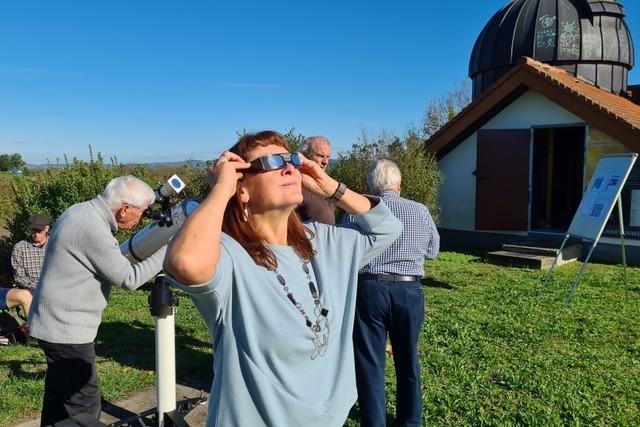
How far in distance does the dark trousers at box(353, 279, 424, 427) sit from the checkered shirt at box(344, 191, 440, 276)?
0.10 metres

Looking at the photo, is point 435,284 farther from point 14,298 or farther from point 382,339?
point 14,298

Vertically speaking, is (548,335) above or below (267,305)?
below

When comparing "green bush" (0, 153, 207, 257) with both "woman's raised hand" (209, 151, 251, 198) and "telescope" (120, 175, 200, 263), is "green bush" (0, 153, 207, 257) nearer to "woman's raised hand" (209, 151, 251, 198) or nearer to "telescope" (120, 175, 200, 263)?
"telescope" (120, 175, 200, 263)

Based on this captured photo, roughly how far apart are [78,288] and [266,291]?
5.98ft

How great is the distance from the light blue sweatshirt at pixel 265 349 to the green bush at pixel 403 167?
9625 millimetres

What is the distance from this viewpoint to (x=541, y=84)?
36.8 ft

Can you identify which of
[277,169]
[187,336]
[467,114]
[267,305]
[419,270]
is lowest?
[187,336]

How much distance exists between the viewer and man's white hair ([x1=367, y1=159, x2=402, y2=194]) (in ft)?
11.4

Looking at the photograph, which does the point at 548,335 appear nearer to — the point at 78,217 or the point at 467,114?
the point at 78,217

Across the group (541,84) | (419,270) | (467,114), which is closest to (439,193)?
(467,114)

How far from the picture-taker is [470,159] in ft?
42.3

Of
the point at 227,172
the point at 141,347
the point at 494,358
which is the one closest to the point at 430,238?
the point at 494,358

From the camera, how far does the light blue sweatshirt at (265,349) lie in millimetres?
1502

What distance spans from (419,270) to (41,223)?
4.77 meters
